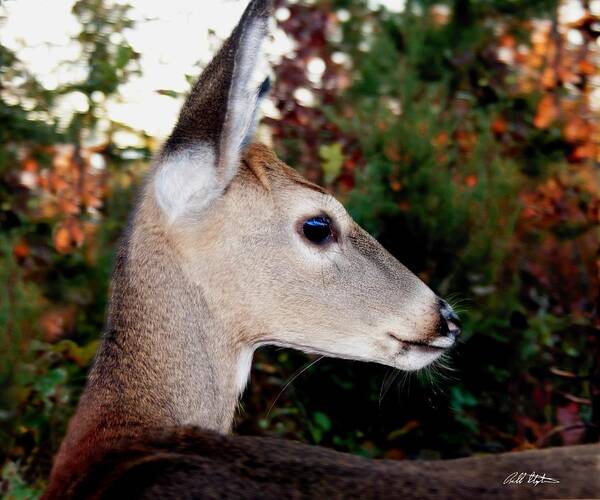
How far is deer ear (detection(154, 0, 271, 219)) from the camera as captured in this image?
109 inches

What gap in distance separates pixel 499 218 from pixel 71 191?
270 cm

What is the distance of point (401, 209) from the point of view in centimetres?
543

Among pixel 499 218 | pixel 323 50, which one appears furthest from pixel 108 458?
pixel 323 50

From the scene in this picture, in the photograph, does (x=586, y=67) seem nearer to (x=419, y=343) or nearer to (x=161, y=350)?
(x=419, y=343)

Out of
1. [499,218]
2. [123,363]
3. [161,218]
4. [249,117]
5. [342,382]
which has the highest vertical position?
[249,117]

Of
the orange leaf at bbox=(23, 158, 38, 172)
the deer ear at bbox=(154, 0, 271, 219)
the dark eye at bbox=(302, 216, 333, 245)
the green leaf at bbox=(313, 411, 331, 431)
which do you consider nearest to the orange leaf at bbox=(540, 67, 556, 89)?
the green leaf at bbox=(313, 411, 331, 431)

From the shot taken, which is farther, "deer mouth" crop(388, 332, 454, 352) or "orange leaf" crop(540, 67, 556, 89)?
"orange leaf" crop(540, 67, 556, 89)

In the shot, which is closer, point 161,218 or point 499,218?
point 161,218

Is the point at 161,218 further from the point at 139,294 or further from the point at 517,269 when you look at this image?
the point at 517,269

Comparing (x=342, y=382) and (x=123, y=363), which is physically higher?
(x=123, y=363)

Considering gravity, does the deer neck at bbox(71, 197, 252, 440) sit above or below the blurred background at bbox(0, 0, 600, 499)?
above

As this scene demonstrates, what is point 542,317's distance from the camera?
5676 mm

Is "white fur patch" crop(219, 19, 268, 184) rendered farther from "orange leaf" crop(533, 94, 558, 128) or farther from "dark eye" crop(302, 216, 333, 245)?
"orange leaf" crop(533, 94, 558, 128)
